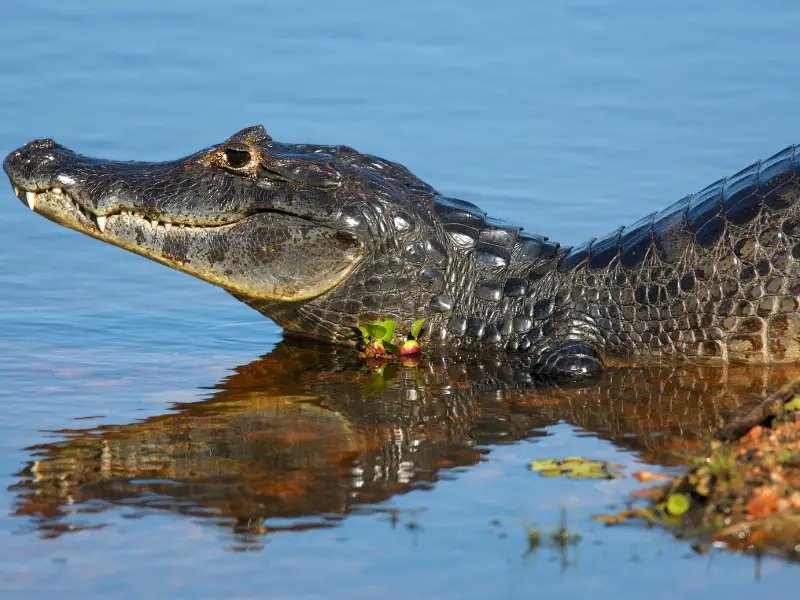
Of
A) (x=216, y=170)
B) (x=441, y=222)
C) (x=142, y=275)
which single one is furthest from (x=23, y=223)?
(x=441, y=222)

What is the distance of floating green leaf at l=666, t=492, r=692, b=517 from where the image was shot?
202 inches

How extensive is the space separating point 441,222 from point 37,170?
7.55 ft

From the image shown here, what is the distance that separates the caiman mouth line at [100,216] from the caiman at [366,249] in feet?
0.03

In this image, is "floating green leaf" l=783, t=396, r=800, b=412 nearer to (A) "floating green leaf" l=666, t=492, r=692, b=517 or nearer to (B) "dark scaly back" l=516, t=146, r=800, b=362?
(A) "floating green leaf" l=666, t=492, r=692, b=517

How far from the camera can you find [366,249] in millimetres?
7973

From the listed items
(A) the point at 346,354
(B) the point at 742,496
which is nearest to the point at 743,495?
(B) the point at 742,496

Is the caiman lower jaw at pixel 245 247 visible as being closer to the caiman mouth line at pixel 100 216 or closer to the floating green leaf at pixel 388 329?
the caiman mouth line at pixel 100 216

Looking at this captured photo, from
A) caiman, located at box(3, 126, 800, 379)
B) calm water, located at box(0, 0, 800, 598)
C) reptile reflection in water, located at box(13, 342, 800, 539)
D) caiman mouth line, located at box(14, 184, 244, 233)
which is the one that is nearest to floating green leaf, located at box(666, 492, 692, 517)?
calm water, located at box(0, 0, 800, 598)

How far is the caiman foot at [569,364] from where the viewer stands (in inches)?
298

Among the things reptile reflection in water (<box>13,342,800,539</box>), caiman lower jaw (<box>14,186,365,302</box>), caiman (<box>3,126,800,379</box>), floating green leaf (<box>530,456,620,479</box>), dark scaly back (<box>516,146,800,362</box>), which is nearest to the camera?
reptile reflection in water (<box>13,342,800,539</box>)

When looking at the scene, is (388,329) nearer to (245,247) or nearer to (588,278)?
(245,247)

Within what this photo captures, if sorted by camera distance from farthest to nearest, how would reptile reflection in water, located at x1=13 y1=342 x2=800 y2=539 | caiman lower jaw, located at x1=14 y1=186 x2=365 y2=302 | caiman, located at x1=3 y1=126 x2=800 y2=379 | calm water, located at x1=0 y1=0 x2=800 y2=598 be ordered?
caiman lower jaw, located at x1=14 y1=186 x2=365 y2=302 → caiman, located at x1=3 y1=126 x2=800 y2=379 → reptile reflection in water, located at x1=13 y1=342 x2=800 y2=539 → calm water, located at x1=0 y1=0 x2=800 y2=598

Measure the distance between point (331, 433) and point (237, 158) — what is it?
81.1 inches

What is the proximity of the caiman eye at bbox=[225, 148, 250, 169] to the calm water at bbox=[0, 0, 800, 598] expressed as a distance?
3.71 feet
